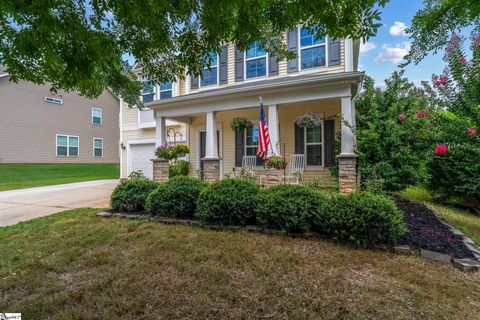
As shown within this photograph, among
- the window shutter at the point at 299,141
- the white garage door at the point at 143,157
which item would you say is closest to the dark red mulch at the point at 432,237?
the window shutter at the point at 299,141

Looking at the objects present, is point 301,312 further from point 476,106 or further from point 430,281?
point 476,106

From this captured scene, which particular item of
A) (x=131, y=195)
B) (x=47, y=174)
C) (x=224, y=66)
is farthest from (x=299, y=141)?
(x=47, y=174)

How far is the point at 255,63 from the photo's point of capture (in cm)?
1023

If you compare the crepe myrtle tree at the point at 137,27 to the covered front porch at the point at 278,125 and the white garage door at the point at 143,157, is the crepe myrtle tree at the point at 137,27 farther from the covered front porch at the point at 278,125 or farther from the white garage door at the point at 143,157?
the white garage door at the point at 143,157

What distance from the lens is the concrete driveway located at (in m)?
6.36

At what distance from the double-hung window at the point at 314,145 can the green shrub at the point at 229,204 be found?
500 cm

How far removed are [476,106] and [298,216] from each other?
627cm

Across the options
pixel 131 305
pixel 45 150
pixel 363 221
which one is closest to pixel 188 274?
pixel 131 305

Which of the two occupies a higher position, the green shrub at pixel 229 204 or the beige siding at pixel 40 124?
the beige siding at pixel 40 124

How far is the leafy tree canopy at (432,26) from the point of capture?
4.92m

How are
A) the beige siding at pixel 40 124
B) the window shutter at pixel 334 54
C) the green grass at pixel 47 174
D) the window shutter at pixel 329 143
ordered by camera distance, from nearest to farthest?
the window shutter at pixel 334 54, the window shutter at pixel 329 143, the green grass at pixel 47 174, the beige siding at pixel 40 124

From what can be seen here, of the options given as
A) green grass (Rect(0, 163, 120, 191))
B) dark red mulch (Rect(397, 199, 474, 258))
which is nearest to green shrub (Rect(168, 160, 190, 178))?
green grass (Rect(0, 163, 120, 191))

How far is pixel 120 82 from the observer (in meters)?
5.37

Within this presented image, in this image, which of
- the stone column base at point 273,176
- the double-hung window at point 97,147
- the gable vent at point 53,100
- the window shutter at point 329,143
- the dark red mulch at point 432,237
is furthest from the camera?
the double-hung window at point 97,147
